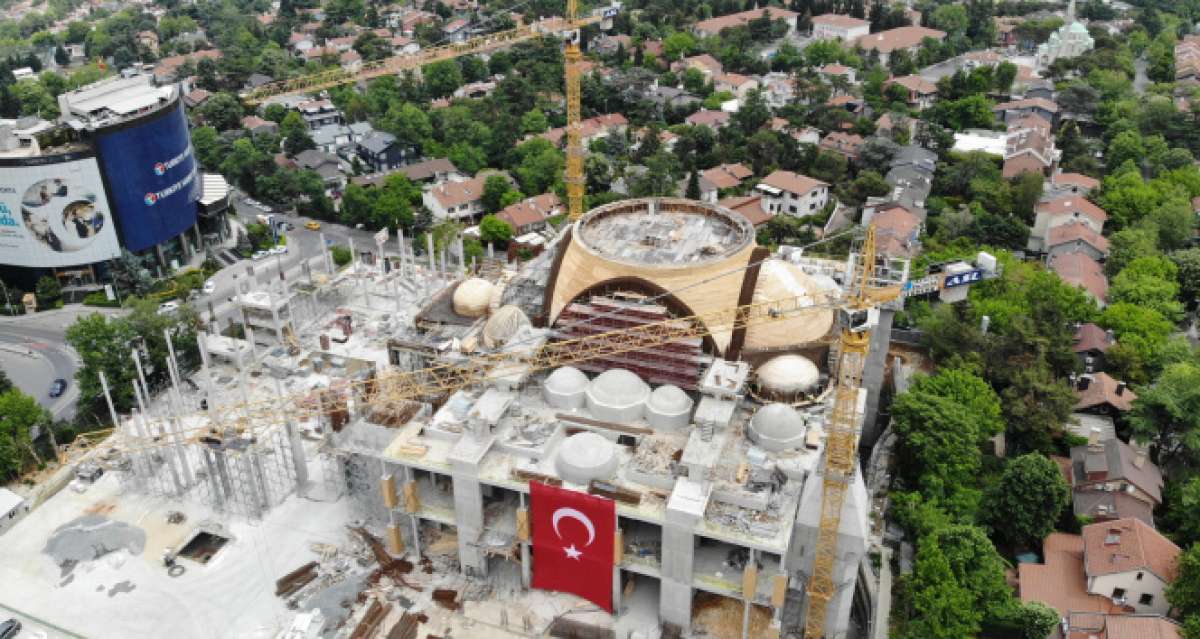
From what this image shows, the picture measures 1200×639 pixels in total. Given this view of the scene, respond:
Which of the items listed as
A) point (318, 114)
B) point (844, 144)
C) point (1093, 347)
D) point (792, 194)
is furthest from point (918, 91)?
point (318, 114)

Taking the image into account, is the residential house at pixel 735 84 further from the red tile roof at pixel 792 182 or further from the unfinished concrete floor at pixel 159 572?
the unfinished concrete floor at pixel 159 572

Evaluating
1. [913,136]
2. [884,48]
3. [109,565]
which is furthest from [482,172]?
[884,48]

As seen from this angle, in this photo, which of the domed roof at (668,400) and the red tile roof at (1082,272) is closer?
the domed roof at (668,400)

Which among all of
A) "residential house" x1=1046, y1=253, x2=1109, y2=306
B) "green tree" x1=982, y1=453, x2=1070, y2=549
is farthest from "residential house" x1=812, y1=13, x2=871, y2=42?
"green tree" x1=982, y1=453, x2=1070, y2=549

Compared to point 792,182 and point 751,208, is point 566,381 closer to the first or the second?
point 751,208

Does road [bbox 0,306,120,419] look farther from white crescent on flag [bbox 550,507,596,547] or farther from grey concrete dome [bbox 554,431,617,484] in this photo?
white crescent on flag [bbox 550,507,596,547]

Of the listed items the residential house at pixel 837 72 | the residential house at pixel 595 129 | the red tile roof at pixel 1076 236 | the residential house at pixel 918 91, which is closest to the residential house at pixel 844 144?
the residential house at pixel 918 91
